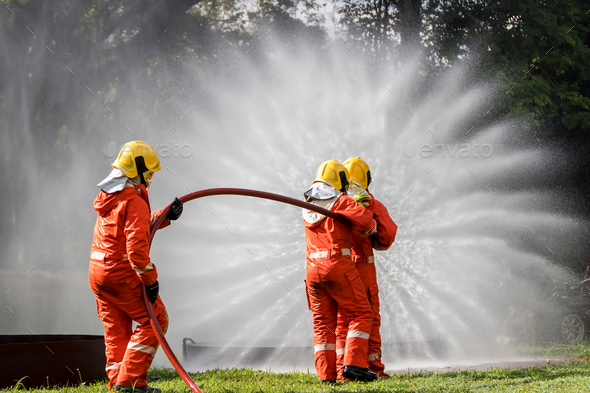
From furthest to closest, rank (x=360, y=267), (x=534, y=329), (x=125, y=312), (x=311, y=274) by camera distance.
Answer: (x=534, y=329)
(x=360, y=267)
(x=311, y=274)
(x=125, y=312)

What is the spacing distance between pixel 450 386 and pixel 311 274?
164 centimetres

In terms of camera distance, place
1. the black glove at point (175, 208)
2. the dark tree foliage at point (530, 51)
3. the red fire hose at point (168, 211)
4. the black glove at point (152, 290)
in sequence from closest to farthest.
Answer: the red fire hose at point (168, 211)
the black glove at point (152, 290)
the black glove at point (175, 208)
the dark tree foliage at point (530, 51)

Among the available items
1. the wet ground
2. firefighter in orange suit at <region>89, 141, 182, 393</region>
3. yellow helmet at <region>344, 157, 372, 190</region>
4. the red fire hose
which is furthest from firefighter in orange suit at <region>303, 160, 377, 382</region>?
the wet ground

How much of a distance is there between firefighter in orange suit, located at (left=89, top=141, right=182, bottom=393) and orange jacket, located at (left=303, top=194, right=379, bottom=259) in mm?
1449

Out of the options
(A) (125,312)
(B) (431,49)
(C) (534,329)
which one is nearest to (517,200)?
(C) (534,329)

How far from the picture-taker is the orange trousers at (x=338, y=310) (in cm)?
512

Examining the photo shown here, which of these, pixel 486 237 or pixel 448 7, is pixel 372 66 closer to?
pixel 448 7

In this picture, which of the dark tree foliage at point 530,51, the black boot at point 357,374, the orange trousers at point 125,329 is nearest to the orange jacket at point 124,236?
the orange trousers at point 125,329

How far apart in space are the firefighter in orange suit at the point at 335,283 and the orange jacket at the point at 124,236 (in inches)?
65.9

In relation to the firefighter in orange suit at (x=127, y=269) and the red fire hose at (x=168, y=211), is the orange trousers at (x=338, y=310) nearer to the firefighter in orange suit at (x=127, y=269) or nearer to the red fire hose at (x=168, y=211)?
the red fire hose at (x=168, y=211)

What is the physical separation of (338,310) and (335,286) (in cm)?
31

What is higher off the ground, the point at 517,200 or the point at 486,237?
the point at 517,200

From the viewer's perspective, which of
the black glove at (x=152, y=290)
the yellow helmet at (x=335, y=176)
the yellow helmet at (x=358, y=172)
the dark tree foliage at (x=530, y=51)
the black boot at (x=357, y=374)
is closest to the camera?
the black glove at (x=152, y=290)

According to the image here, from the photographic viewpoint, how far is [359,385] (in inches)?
187
